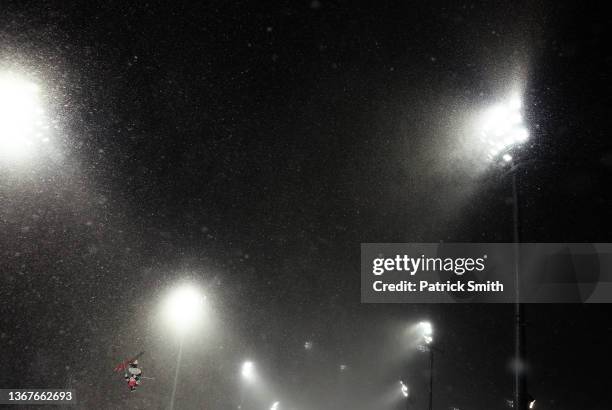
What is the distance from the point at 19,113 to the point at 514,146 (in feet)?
46.8

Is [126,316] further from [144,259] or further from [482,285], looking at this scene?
[482,285]

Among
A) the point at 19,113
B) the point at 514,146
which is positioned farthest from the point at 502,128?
the point at 19,113

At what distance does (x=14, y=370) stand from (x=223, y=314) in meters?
37.3

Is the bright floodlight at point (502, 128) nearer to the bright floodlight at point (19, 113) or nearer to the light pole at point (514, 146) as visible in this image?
the light pole at point (514, 146)

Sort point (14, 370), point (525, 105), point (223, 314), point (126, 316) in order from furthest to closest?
1. point (223, 314)
2. point (126, 316)
3. point (14, 370)
4. point (525, 105)

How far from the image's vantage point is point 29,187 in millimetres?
18484

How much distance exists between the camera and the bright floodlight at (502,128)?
848cm

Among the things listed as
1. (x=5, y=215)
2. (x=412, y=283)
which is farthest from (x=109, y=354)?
(x=412, y=283)

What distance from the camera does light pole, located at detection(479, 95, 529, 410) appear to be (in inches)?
262

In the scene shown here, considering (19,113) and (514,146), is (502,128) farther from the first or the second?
(19,113)

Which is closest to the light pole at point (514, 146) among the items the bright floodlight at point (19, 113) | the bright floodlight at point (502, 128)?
the bright floodlight at point (502, 128)

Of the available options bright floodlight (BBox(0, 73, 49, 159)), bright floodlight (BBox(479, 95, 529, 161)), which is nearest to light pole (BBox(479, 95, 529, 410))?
bright floodlight (BBox(479, 95, 529, 161))

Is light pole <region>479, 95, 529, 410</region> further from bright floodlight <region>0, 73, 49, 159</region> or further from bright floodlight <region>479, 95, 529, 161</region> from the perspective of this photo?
bright floodlight <region>0, 73, 49, 159</region>

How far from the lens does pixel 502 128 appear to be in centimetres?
1045
